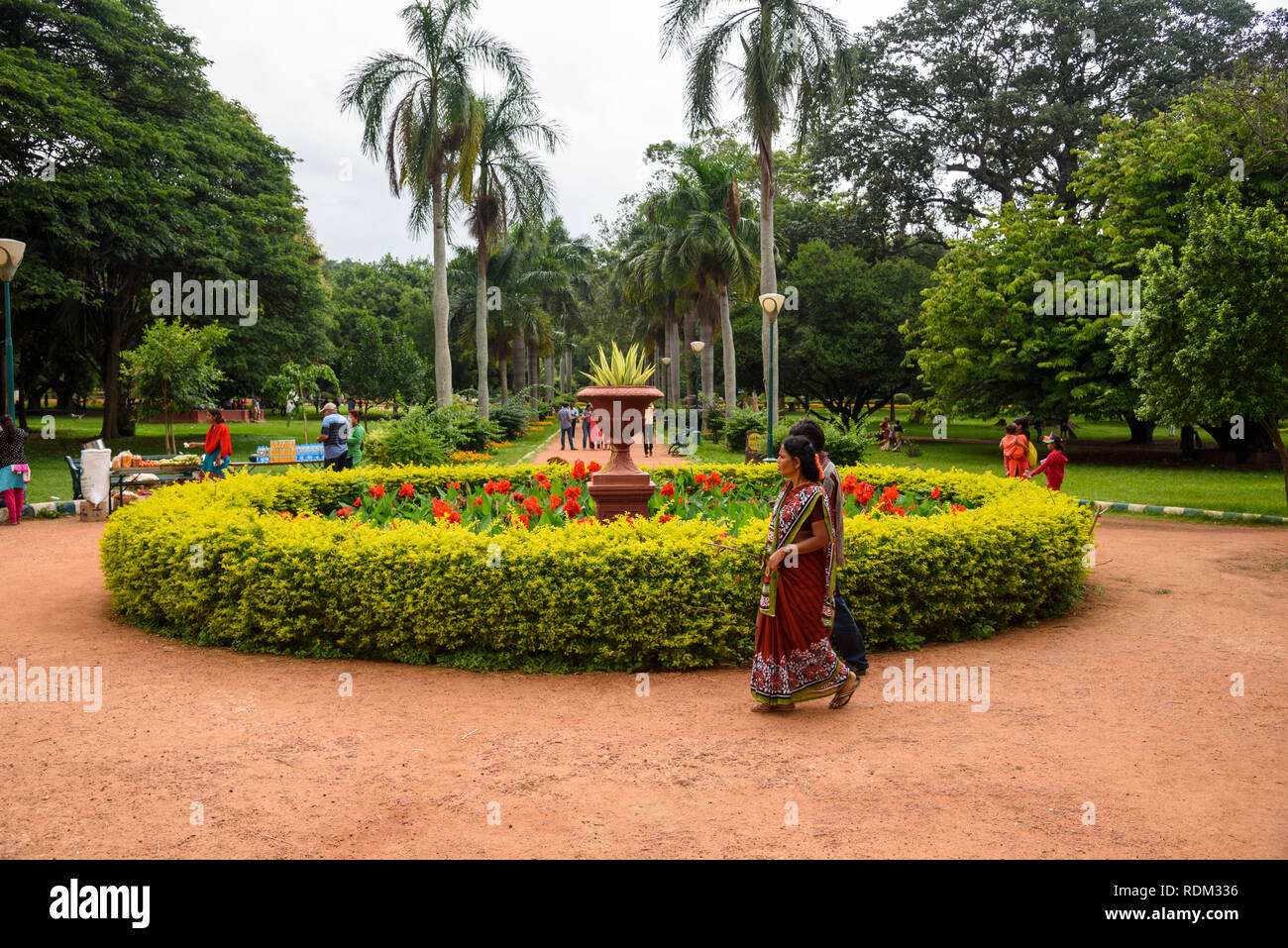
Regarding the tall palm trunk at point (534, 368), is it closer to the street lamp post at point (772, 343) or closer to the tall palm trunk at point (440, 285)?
the tall palm trunk at point (440, 285)

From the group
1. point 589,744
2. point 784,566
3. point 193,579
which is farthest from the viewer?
point 193,579

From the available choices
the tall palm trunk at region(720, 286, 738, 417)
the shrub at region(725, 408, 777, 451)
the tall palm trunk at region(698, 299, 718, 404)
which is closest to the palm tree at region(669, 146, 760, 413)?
the tall palm trunk at region(720, 286, 738, 417)

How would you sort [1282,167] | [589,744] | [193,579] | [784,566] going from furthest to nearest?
[1282,167]
[193,579]
[784,566]
[589,744]

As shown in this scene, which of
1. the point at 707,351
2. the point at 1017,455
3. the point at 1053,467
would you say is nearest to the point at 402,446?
the point at 1017,455

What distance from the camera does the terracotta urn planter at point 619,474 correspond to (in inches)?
331

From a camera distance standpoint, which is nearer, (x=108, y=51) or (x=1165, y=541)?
(x=1165, y=541)

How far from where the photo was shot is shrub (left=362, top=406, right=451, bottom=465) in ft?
53.4

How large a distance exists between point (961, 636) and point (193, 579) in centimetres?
579

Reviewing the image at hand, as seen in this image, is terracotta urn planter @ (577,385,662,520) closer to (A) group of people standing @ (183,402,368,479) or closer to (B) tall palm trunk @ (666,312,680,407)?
(A) group of people standing @ (183,402,368,479)

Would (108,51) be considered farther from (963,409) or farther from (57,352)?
(963,409)

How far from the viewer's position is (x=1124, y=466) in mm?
23516

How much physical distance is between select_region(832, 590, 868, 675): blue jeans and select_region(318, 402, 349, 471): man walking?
942cm

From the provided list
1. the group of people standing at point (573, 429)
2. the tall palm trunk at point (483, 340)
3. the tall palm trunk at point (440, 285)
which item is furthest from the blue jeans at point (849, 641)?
the tall palm trunk at point (483, 340)

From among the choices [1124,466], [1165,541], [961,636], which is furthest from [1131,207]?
[961,636]
